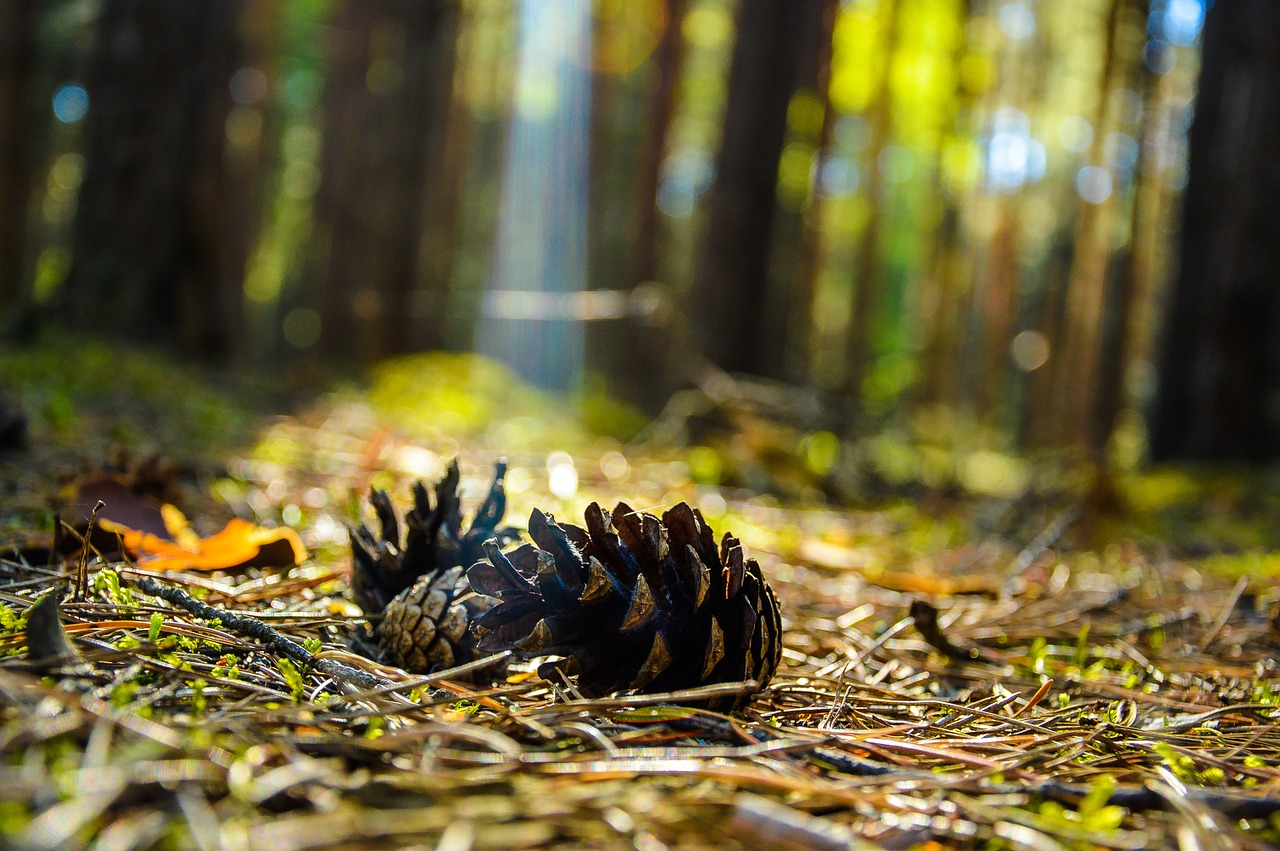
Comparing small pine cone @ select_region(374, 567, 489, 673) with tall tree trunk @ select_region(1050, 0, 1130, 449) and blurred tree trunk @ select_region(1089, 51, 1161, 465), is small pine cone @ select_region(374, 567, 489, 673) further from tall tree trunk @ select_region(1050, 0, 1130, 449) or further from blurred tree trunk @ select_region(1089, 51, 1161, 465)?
tall tree trunk @ select_region(1050, 0, 1130, 449)

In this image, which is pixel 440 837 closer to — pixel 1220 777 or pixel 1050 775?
pixel 1050 775

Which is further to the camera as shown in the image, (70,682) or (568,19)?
(568,19)

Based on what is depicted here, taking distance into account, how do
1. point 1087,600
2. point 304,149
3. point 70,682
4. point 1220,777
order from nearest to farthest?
point 70,682, point 1220,777, point 1087,600, point 304,149

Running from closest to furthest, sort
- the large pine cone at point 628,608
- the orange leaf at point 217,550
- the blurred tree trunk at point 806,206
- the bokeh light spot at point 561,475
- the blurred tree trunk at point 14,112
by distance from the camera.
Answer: the large pine cone at point 628,608 → the orange leaf at point 217,550 → the bokeh light spot at point 561,475 → the blurred tree trunk at point 14,112 → the blurred tree trunk at point 806,206

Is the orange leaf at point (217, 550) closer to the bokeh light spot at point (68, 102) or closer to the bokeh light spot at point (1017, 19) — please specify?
the bokeh light spot at point (68, 102)

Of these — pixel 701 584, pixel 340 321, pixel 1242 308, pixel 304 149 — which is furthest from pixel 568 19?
pixel 701 584

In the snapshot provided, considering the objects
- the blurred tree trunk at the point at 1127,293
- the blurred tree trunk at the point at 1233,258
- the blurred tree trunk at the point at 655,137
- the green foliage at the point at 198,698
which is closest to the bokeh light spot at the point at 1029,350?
the blurred tree trunk at the point at 1127,293

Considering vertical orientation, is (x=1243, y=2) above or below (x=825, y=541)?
above
